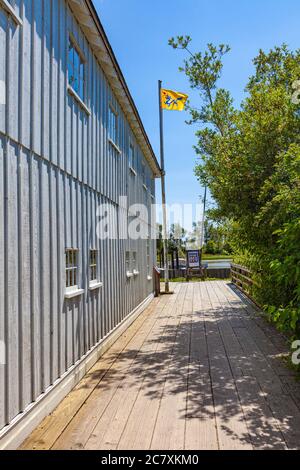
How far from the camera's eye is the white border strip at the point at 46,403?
9.70ft

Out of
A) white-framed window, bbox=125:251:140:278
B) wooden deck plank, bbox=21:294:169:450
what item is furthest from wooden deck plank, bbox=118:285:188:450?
white-framed window, bbox=125:251:140:278

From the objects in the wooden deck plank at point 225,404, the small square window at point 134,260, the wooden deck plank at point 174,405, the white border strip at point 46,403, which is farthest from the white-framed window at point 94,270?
the small square window at point 134,260

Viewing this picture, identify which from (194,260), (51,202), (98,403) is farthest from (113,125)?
(194,260)

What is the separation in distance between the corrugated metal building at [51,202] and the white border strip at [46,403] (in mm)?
15

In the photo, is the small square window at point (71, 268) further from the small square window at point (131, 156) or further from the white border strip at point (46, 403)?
the small square window at point (131, 156)

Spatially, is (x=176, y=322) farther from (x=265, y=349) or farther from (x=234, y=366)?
(x=234, y=366)

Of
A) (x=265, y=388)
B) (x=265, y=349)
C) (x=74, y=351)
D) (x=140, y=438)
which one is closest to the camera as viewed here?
(x=140, y=438)

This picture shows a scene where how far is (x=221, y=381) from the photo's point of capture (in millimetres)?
4664

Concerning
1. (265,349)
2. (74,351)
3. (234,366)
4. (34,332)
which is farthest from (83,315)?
(265,349)

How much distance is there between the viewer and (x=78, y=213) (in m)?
5.20

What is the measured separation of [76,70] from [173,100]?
9.13m

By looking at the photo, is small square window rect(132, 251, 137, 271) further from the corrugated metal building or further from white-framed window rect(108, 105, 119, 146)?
white-framed window rect(108, 105, 119, 146)

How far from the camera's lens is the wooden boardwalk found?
3.15m
